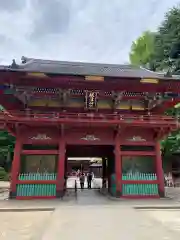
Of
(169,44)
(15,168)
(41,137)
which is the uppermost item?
(169,44)

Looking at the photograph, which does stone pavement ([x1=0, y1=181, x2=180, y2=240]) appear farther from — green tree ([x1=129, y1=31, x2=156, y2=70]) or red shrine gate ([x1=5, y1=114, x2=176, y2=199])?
green tree ([x1=129, y1=31, x2=156, y2=70])

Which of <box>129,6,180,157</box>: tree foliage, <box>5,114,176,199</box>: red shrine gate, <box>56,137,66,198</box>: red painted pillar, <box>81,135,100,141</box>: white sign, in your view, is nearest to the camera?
<box>56,137,66,198</box>: red painted pillar

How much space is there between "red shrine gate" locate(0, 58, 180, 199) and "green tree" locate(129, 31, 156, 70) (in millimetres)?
26045

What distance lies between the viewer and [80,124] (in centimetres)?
1569

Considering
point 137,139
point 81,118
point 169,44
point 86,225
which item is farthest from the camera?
point 169,44

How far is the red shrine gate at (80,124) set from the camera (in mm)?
15430

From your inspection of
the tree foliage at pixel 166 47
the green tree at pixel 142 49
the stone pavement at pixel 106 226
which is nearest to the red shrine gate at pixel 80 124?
the stone pavement at pixel 106 226

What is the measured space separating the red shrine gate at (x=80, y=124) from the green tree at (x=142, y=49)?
26045 millimetres

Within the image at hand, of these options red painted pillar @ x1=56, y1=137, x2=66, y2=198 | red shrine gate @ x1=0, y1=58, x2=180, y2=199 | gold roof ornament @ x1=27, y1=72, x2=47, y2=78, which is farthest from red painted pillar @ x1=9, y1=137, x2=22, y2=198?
gold roof ornament @ x1=27, y1=72, x2=47, y2=78

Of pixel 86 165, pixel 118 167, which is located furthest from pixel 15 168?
pixel 86 165

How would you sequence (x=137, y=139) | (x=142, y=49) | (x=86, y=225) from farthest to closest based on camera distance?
(x=142, y=49)
(x=137, y=139)
(x=86, y=225)

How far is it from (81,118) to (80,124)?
426 millimetres

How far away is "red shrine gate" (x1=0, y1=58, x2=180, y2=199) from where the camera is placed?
1543cm

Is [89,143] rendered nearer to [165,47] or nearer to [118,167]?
[118,167]
